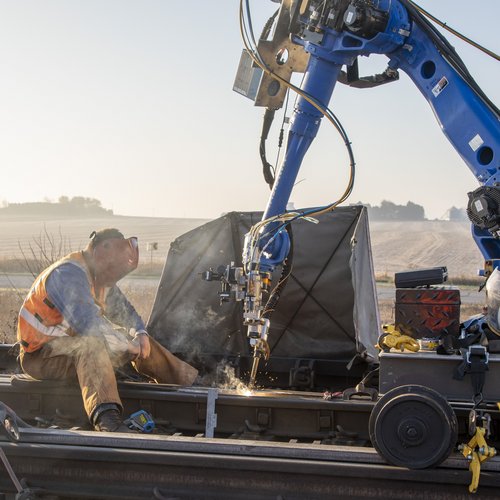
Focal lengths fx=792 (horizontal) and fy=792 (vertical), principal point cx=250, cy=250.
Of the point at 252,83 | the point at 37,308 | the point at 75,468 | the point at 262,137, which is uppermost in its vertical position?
the point at 252,83

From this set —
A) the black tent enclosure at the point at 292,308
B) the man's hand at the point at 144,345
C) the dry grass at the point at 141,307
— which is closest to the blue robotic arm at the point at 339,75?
the man's hand at the point at 144,345

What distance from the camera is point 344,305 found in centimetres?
780

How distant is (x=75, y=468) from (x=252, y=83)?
3.19 meters

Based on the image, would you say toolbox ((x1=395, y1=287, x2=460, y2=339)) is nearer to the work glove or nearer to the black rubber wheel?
the black rubber wheel

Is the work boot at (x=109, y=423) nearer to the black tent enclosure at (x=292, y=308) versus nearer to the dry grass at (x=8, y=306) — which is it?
the black tent enclosure at (x=292, y=308)

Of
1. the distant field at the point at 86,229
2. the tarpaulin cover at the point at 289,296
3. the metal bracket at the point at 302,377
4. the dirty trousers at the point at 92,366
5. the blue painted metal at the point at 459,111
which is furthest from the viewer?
the distant field at the point at 86,229

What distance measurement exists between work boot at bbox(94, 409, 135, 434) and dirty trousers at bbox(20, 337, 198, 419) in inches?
3.7

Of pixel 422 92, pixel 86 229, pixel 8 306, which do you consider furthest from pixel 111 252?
pixel 86 229

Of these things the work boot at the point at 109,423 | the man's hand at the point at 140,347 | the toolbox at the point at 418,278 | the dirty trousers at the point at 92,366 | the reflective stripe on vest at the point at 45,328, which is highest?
the toolbox at the point at 418,278

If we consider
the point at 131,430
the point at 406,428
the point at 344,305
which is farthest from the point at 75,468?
the point at 344,305

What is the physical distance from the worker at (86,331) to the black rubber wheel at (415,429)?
199 cm

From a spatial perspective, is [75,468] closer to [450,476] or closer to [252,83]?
[450,476]

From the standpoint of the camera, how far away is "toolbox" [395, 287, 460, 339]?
18.4 feet

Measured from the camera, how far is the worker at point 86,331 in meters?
6.00
